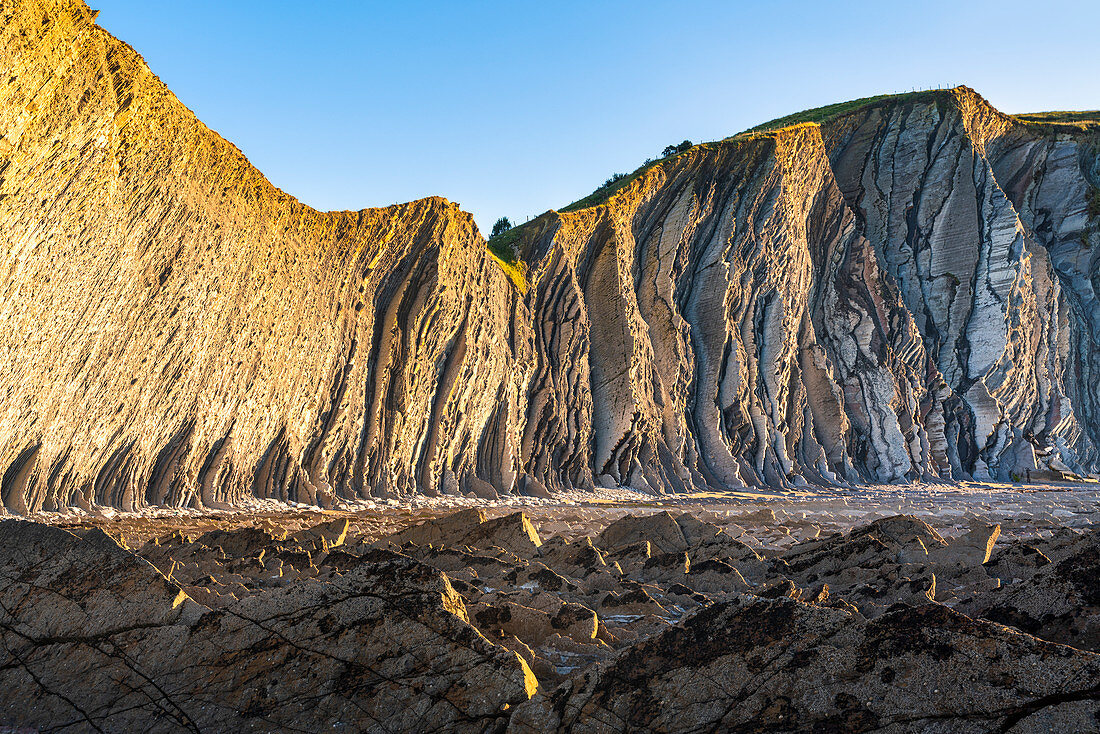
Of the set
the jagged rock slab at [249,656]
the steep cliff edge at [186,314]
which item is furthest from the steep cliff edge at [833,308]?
the jagged rock slab at [249,656]

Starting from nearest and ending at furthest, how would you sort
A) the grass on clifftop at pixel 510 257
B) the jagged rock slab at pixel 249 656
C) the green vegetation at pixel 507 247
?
1. the jagged rock slab at pixel 249 656
2. the grass on clifftop at pixel 510 257
3. the green vegetation at pixel 507 247

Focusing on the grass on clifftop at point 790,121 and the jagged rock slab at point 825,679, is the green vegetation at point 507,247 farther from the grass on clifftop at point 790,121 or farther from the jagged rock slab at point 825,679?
the jagged rock slab at point 825,679

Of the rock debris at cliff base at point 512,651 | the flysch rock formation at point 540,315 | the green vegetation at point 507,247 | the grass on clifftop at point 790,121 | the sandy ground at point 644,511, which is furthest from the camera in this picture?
the grass on clifftop at point 790,121

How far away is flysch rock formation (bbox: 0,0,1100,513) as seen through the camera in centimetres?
1789

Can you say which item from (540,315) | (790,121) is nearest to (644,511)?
(540,315)

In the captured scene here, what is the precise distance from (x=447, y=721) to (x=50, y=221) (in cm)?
1778

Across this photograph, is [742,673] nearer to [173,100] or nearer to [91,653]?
[91,653]

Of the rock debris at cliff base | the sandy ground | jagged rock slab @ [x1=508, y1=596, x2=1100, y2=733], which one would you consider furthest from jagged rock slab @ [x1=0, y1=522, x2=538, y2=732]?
the sandy ground

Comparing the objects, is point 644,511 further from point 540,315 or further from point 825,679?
point 825,679

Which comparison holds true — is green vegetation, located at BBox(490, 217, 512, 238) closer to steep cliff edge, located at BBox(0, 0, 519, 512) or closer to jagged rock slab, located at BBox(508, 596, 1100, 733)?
steep cliff edge, located at BBox(0, 0, 519, 512)

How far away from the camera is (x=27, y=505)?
16781 mm

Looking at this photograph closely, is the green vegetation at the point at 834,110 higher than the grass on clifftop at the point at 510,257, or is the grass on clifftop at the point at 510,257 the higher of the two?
the green vegetation at the point at 834,110

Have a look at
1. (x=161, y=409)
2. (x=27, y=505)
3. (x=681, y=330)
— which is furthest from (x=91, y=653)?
(x=681, y=330)

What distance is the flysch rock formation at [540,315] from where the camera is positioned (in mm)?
17891
